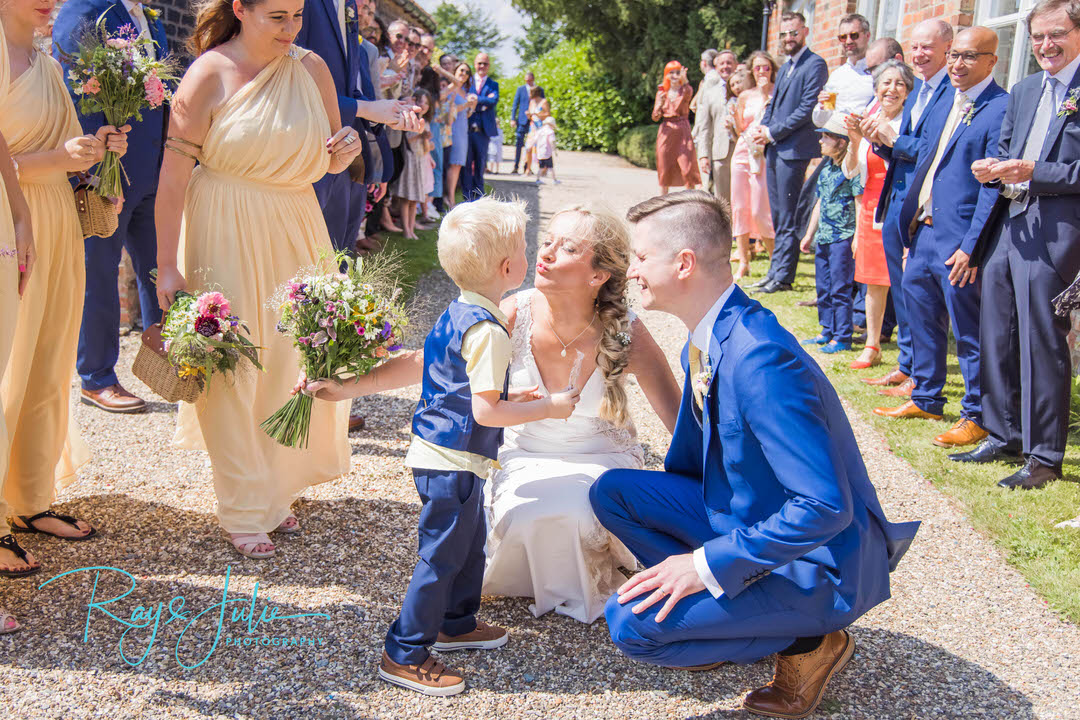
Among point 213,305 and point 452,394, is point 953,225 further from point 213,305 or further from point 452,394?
point 213,305

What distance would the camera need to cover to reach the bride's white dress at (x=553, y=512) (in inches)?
132

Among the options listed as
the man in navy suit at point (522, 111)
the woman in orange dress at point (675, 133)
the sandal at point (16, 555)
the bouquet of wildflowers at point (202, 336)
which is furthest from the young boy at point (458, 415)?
the man in navy suit at point (522, 111)

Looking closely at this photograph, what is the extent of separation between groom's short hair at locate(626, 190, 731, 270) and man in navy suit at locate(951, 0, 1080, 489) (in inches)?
93.9

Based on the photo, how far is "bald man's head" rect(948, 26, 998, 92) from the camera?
5.12 metres

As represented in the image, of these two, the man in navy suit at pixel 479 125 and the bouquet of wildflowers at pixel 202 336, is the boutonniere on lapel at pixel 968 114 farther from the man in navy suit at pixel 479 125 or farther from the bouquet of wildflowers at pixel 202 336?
the man in navy suit at pixel 479 125

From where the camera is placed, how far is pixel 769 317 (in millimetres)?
2656

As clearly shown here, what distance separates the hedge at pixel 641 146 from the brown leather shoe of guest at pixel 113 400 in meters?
20.3

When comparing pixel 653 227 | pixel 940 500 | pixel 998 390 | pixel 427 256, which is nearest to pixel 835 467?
pixel 653 227

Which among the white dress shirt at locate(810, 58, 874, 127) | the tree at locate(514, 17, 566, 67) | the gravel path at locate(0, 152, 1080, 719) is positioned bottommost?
the gravel path at locate(0, 152, 1080, 719)

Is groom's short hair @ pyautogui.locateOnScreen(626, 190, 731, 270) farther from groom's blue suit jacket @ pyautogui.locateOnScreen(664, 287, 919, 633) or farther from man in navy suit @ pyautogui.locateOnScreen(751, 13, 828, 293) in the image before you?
man in navy suit @ pyautogui.locateOnScreen(751, 13, 828, 293)

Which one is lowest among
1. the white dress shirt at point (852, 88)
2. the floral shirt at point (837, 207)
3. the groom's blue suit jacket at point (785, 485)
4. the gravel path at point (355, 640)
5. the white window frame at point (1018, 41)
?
the gravel path at point (355, 640)

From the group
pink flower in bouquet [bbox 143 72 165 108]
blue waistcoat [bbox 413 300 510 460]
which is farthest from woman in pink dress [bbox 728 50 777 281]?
blue waistcoat [bbox 413 300 510 460]

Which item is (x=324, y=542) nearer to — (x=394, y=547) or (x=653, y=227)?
(x=394, y=547)

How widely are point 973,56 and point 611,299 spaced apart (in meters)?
3.14
